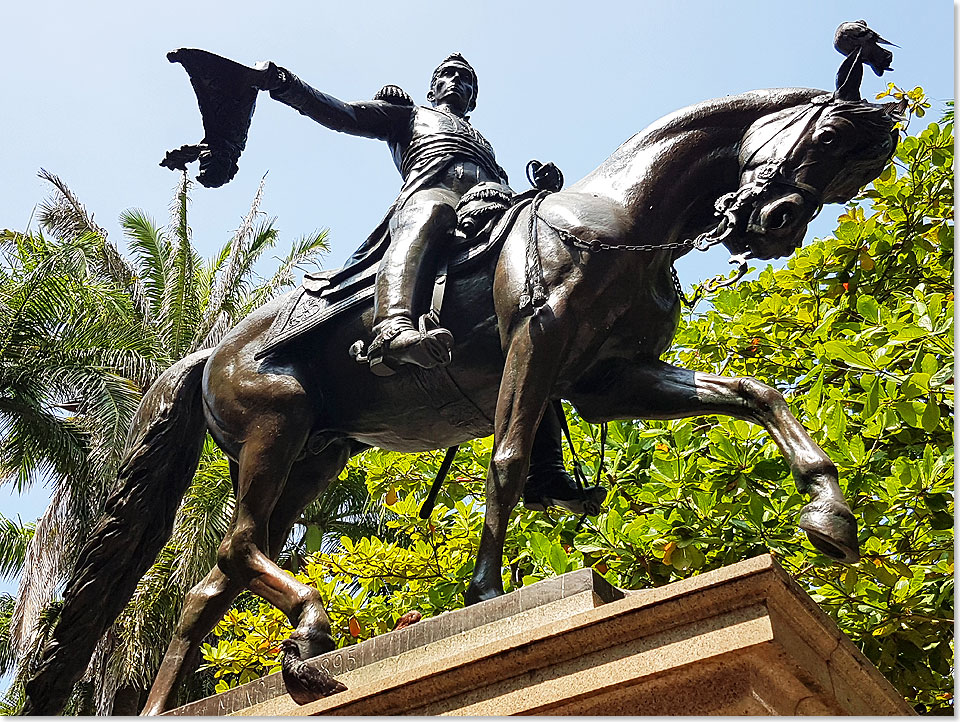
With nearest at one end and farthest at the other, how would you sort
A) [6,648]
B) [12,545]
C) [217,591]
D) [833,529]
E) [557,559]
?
[833,529] → [217,591] → [557,559] → [6,648] → [12,545]

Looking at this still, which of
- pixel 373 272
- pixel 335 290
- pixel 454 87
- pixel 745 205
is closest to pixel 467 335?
pixel 373 272

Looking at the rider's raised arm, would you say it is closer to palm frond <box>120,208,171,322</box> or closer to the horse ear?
the horse ear

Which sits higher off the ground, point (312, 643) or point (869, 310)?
point (869, 310)

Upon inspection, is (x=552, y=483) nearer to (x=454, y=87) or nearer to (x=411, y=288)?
(x=411, y=288)

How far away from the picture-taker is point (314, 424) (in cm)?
553

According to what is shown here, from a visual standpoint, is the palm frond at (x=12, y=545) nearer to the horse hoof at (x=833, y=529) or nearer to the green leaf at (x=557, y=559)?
the green leaf at (x=557, y=559)

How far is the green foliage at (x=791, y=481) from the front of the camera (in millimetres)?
7219

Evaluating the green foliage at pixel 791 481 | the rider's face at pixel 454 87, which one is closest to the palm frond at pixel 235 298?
the green foliage at pixel 791 481

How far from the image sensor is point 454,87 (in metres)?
6.29

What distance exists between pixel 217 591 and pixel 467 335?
1618 millimetres

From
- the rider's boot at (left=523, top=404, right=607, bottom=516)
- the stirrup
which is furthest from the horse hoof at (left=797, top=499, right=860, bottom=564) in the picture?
the stirrup

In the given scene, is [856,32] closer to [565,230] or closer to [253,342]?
[565,230]

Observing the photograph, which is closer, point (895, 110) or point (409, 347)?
point (409, 347)

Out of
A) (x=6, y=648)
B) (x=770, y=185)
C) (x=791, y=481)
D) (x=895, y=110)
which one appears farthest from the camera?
(x=6, y=648)
